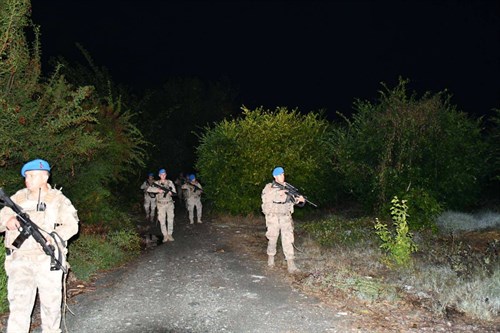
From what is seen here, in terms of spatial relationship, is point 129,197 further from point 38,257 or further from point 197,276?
point 38,257

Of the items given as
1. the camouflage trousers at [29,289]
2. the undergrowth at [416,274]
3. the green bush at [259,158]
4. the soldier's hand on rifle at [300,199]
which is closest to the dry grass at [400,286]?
the undergrowth at [416,274]

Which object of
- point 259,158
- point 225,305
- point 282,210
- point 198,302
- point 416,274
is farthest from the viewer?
point 259,158

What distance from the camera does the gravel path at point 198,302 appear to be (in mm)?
5402

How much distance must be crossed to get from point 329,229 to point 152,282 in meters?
5.49

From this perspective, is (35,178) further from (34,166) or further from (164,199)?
(164,199)

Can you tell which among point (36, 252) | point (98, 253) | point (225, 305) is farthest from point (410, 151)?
point (36, 252)

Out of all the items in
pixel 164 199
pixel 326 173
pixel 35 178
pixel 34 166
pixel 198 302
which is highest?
pixel 34 166

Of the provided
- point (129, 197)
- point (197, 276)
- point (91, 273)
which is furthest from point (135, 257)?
point (129, 197)

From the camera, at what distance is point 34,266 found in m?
4.54

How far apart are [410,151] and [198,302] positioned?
890cm

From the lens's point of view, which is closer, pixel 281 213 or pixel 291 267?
pixel 291 267

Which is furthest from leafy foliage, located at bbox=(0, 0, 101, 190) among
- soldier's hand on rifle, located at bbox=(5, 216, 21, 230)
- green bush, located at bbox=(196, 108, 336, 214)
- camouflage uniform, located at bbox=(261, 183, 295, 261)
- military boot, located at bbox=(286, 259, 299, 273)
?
green bush, located at bbox=(196, 108, 336, 214)

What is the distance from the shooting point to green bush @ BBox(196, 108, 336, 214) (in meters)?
15.0

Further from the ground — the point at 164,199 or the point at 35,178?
the point at 35,178
